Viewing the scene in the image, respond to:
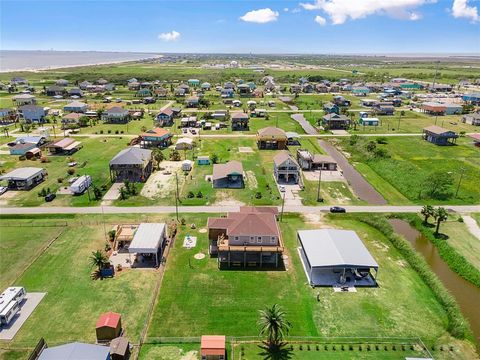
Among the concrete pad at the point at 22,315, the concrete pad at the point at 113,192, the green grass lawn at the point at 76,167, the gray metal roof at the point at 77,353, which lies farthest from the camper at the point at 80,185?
the gray metal roof at the point at 77,353

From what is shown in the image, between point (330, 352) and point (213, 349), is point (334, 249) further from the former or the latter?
point (213, 349)

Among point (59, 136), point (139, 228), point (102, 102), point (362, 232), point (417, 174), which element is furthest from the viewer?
point (102, 102)

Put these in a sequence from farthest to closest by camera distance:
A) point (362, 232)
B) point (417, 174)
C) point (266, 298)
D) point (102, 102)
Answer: point (102, 102) → point (417, 174) → point (362, 232) → point (266, 298)

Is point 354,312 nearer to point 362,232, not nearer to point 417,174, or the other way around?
→ point 362,232

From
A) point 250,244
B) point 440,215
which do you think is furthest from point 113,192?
point 440,215

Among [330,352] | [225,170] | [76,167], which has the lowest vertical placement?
[330,352]

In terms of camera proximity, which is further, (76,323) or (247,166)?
(247,166)

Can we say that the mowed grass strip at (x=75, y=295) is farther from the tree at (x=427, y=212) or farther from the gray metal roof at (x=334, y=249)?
the tree at (x=427, y=212)

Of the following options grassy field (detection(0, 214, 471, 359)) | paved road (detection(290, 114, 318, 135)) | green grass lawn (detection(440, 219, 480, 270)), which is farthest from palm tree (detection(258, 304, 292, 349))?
paved road (detection(290, 114, 318, 135))


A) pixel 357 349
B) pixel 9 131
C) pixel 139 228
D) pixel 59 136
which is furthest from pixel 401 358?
pixel 9 131
